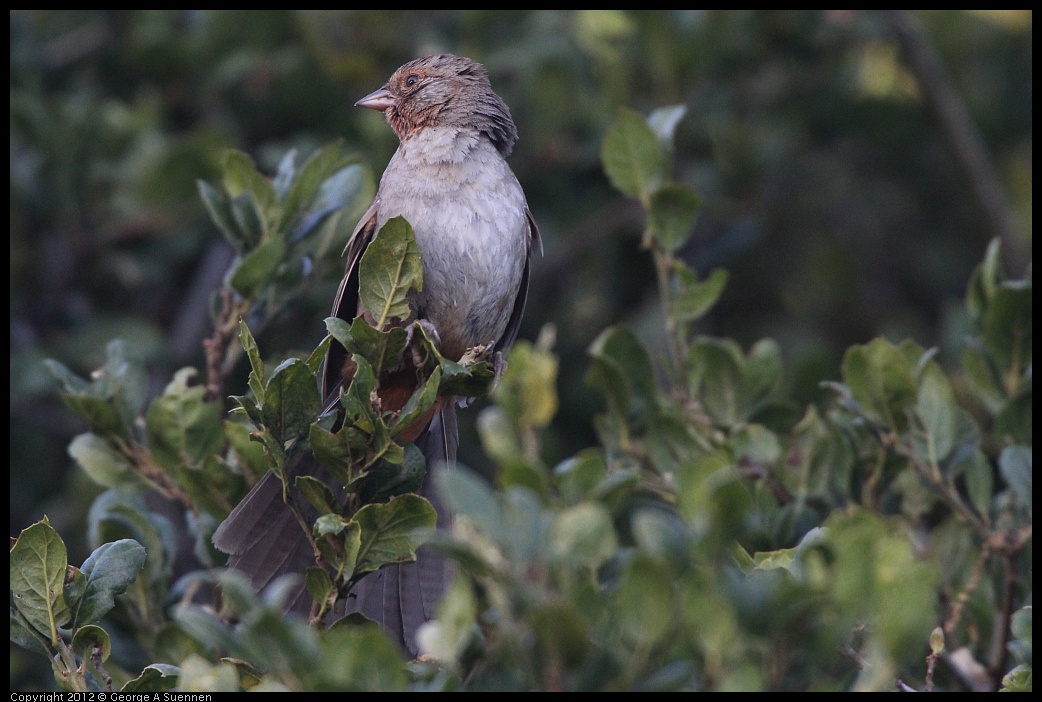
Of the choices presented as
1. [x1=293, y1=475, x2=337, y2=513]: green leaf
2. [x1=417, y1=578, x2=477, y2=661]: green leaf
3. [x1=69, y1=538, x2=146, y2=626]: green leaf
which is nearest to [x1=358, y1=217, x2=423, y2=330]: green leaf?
[x1=293, y1=475, x2=337, y2=513]: green leaf

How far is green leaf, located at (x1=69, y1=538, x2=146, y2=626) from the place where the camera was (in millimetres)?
3008

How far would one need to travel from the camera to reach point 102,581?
119 inches

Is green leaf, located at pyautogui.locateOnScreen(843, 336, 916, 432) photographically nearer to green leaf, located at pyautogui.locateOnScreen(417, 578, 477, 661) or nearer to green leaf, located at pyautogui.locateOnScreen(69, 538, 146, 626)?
green leaf, located at pyautogui.locateOnScreen(417, 578, 477, 661)

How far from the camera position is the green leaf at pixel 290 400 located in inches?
Result: 111

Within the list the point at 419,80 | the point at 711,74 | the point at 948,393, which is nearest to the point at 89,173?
the point at 419,80

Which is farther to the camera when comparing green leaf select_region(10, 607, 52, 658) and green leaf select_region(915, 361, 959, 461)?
green leaf select_region(915, 361, 959, 461)

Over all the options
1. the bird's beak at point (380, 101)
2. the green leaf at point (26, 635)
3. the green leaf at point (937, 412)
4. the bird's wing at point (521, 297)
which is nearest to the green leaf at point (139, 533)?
the green leaf at point (26, 635)

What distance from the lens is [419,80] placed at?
477 cm

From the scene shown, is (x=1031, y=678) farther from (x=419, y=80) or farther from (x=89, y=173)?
(x=89, y=173)

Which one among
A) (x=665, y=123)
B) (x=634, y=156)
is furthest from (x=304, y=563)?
(x=665, y=123)

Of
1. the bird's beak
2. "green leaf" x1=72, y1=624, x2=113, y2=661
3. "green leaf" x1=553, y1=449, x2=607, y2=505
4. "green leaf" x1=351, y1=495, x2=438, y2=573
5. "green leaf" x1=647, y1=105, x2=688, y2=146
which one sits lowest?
"green leaf" x1=72, y1=624, x2=113, y2=661

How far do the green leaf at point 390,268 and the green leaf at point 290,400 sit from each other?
0.25 metres

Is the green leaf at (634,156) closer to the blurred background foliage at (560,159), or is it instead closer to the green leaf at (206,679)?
the blurred background foliage at (560,159)

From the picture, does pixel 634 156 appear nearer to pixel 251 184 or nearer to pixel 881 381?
pixel 881 381
